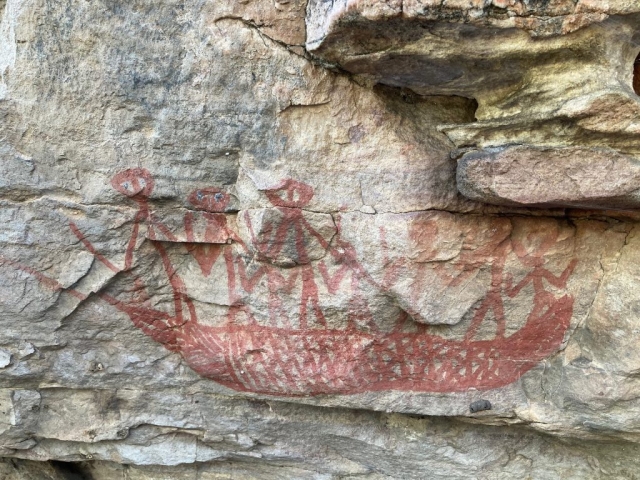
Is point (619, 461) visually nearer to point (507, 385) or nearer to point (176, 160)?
point (507, 385)

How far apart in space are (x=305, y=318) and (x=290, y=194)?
0.50 meters

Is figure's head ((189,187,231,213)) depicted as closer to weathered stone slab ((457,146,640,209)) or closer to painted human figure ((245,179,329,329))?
painted human figure ((245,179,329,329))

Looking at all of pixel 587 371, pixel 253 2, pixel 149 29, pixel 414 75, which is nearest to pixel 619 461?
pixel 587 371

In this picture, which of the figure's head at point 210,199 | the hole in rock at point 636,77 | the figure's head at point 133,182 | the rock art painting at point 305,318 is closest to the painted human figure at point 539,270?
the rock art painting at point 305,318

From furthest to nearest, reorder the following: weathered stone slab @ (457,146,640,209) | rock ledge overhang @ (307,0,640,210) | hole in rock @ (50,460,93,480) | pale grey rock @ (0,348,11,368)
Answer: hole in rock @ (50,460,93,480) → pale grey rock @ (0,348,11,368) → weathered stone slab @ (457,146,640,209) → rock ledge overhang @ (307,0,640,210)

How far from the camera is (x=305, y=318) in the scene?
2.07 m

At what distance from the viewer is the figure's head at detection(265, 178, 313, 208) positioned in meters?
1.88

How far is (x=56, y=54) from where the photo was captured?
1.76 metres

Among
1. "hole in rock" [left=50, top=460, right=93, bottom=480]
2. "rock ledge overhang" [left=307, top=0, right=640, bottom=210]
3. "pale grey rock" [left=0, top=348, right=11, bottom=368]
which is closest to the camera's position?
"rock ledge overhang" [left=307, top=0, right=640, bottom=210]

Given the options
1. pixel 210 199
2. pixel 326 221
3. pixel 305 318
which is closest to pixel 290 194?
pixel 326 221

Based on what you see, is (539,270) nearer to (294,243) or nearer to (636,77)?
(636,77)

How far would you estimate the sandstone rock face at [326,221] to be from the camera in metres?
1.59

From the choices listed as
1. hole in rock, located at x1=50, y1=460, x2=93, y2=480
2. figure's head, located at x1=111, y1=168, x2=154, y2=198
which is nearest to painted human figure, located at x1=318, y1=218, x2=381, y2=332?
figure's head, located at x1=111, y1=168, x2=154, y2=198

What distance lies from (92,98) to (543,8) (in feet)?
4.68
